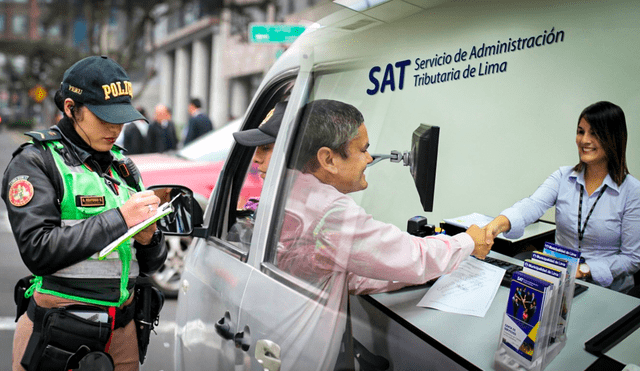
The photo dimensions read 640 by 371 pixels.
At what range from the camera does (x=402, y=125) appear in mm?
1266

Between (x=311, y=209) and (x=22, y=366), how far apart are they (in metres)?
1.16

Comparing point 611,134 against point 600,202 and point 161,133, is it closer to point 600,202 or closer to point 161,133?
point 600,202

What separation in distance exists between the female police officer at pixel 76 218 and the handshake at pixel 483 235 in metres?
0.97

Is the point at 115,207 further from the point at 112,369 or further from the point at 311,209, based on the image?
the point at 311,209

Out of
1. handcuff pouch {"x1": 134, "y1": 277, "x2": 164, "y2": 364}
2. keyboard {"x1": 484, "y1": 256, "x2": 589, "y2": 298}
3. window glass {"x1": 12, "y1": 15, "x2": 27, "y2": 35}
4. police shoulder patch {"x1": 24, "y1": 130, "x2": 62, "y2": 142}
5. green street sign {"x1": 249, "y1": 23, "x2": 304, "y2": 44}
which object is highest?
window glass {"x1": 12, "y1": 15, "x2": 27, "y2": 35}

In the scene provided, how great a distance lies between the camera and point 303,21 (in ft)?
4.73

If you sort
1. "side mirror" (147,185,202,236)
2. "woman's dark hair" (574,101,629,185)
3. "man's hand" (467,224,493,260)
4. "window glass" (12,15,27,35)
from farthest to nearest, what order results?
"window glass" (12,15,27,35) < "side mirror" (147,185,202,236) < "woman's dark hair" (574,101,629,185) < "man's hand" (467,224,493,260)

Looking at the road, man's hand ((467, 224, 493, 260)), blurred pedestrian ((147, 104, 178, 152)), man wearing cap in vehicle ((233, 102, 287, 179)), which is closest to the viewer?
man's hand ((467, 224, 493, 260))

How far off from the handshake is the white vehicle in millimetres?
137

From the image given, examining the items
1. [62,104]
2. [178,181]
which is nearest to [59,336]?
[62,104]

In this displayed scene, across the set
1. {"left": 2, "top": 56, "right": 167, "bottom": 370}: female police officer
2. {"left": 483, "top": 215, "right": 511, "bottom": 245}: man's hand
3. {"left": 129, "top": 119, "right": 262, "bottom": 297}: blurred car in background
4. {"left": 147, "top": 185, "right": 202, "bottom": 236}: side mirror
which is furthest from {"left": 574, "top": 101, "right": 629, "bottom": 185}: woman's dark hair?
{"left": 129, "top": 119, "right": 262, "bottom": 297}: blurred car in background

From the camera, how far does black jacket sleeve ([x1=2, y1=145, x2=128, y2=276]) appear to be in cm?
153

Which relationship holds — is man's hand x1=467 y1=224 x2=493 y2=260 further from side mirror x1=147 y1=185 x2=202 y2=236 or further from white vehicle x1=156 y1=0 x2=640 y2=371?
side mirror x1=147 y1=185 x2=202 y2=236

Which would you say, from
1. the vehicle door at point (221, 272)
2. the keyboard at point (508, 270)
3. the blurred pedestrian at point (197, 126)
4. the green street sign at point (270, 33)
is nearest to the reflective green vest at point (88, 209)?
the vehicle door at point (221, 272)
